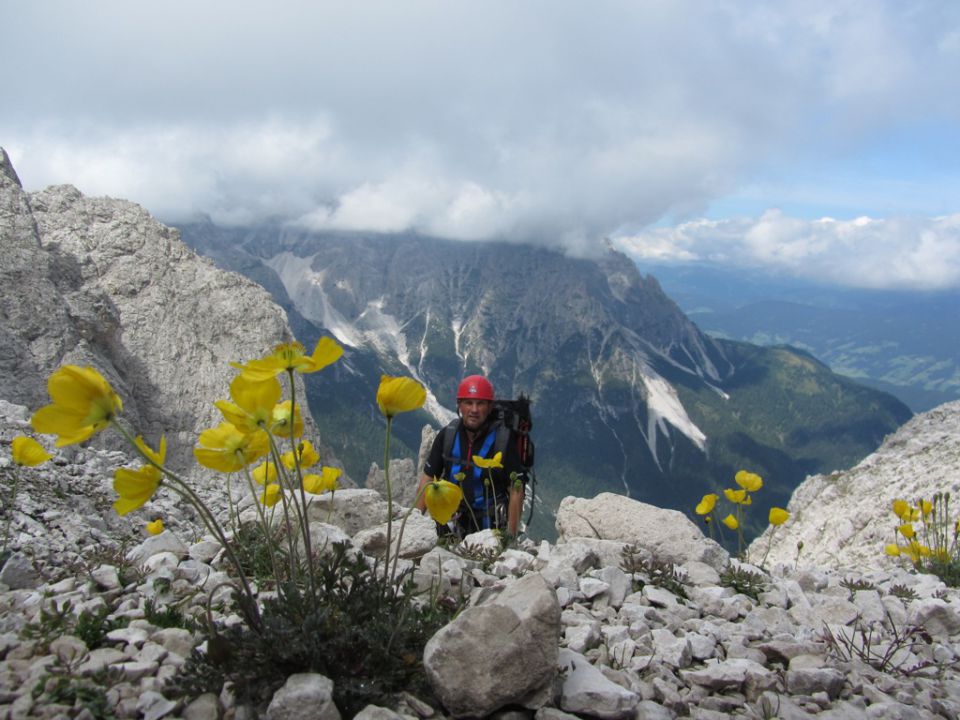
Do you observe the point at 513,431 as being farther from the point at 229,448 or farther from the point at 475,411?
the point at 229,448

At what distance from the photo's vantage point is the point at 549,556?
628 cm

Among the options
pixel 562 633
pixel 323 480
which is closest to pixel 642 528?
pixel 562 633

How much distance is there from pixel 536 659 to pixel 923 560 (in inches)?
341

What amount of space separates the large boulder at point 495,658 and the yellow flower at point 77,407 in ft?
6.71

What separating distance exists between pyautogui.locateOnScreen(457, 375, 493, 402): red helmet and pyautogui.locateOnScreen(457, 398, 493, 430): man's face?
0.06 meters

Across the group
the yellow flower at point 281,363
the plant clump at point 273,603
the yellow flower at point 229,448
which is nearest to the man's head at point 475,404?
the plant clump at point 273,603

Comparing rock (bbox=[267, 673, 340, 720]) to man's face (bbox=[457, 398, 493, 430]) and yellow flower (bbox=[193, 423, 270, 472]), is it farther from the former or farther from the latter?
man's face (bbox=[457, 398, 493, 430])

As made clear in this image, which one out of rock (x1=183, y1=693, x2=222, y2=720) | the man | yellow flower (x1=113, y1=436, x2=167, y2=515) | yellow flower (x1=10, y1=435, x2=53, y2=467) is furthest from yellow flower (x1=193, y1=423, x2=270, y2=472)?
the man

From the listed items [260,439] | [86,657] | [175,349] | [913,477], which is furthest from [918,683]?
[175,349]

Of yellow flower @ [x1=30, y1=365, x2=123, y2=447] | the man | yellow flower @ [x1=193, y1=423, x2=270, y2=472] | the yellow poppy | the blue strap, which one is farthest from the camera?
the blue strap

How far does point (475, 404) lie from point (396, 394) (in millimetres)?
5721

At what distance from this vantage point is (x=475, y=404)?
8922 mm

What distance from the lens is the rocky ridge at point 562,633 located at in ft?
10.0

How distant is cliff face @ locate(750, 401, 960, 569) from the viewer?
Answer: 21.6m
